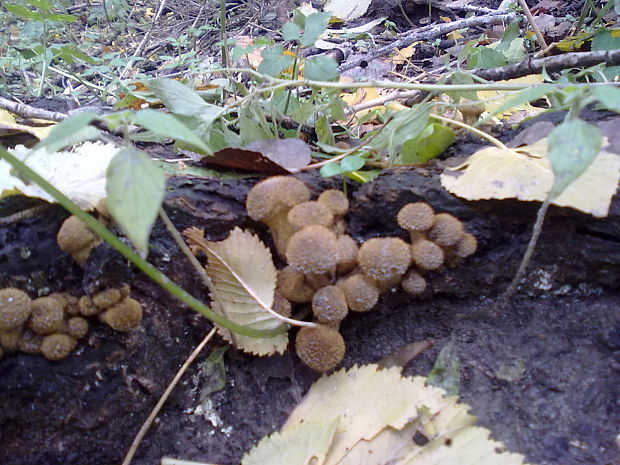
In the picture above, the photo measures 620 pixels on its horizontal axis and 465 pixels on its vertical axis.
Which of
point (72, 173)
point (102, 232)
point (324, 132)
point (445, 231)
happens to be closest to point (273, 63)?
point (324, 132)

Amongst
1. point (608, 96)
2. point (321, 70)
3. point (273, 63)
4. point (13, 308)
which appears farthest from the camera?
point (273, 63)

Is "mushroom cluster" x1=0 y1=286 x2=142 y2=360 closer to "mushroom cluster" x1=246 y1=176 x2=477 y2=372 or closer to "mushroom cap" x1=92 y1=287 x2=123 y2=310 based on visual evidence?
"mushroom cap" x1=92 y1=287 x2=123 y2=310

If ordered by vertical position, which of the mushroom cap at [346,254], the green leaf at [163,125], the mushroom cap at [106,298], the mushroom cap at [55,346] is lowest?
the mushroom cap at [55,346]

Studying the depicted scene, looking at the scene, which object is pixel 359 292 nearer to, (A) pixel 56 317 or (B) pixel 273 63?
(A) pixel 56 317

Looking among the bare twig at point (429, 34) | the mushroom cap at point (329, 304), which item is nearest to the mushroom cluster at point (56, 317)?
the mushroom cap at point (329, 304)

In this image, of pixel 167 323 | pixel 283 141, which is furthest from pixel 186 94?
pixel 167 323

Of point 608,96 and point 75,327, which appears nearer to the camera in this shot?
point 608,96

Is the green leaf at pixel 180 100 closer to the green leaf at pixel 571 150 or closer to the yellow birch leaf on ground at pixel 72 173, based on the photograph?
the yellow birch leaf on ground at pixel 72 173
